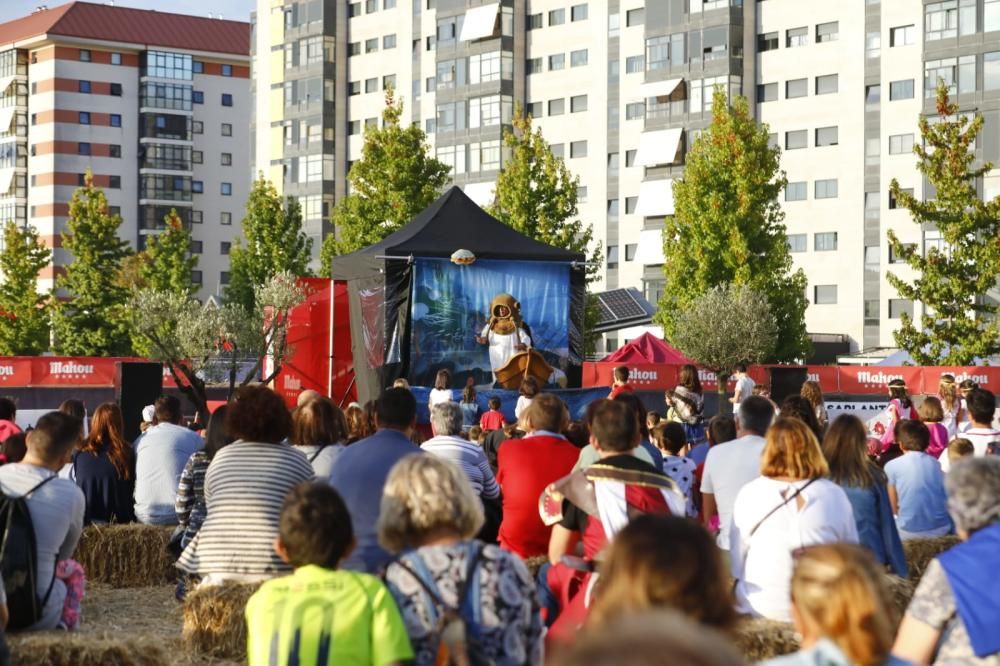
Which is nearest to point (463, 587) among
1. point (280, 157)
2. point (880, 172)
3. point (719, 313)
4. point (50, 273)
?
point (719, 313)

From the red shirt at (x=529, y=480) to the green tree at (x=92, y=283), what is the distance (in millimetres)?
64023

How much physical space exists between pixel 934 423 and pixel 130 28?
110 metres

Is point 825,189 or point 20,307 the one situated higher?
point 825,189

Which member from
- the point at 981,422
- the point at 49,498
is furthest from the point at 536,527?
the point at 981,422

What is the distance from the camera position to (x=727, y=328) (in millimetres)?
→ 51062

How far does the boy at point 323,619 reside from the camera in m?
4.89

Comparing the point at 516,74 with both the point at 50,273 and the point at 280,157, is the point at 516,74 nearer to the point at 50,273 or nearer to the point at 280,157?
the point at 280,157

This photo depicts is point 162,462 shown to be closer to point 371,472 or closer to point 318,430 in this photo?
point 318,430

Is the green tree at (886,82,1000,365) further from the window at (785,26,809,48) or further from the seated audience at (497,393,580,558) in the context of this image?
the seated audience at (497,393,580,558)

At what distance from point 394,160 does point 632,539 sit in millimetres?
49450

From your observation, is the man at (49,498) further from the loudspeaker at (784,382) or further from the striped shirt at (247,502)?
the loudspeaker at (784,382)

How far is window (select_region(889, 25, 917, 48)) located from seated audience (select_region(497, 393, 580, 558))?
61491mm

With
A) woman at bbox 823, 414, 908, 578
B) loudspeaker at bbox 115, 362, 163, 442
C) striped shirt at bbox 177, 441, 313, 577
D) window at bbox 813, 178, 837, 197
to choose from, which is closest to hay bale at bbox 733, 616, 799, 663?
woman at bbox 823, 414, 908, 578

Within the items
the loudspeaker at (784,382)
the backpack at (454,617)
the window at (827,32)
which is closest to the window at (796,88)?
the window at (827,32)
